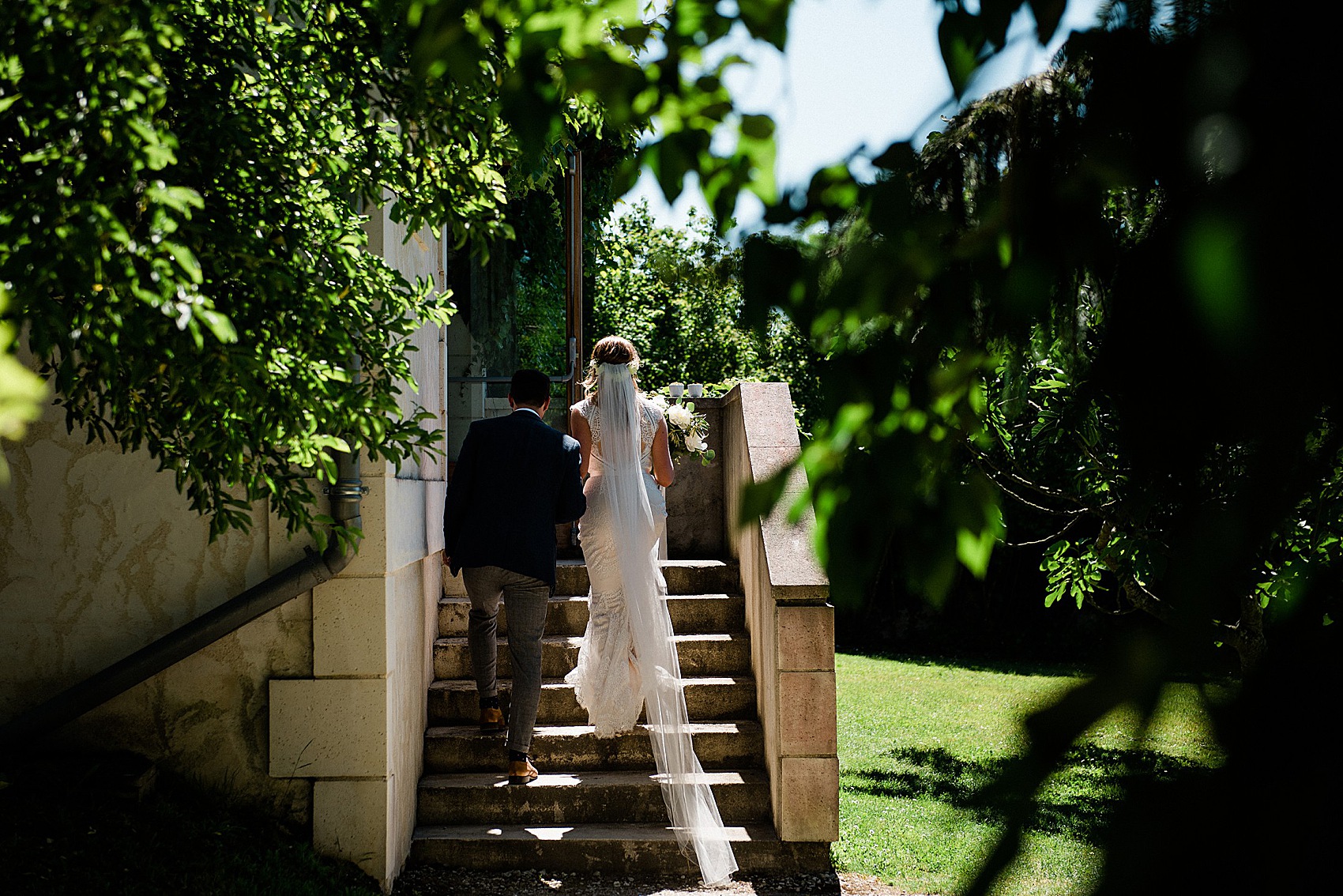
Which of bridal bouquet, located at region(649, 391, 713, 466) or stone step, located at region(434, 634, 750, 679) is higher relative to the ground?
bridal bouquet, located at region(649, 391, 713, 466)

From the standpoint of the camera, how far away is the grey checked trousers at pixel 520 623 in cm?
537

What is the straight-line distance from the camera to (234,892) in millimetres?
3828

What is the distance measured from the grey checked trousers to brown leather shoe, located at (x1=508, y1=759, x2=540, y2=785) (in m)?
0.08

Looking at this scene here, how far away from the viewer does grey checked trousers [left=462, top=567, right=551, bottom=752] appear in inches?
211

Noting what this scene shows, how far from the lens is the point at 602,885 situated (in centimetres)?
497

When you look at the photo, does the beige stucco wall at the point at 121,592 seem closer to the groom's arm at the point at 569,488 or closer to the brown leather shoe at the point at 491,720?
the brown leather shoe at the point at 491,720

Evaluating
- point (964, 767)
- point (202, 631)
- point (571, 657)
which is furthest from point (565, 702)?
point (964, 767)

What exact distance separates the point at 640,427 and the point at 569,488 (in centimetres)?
78

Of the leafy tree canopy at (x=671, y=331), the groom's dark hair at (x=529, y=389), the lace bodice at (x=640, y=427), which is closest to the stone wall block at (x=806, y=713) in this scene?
the lace bodice at (x=640, y=427)

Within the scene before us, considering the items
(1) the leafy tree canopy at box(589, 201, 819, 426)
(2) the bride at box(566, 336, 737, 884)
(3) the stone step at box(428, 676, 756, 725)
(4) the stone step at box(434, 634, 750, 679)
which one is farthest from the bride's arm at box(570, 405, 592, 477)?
(1) the leafy tree canopy at box(589, 201, 819, 426)

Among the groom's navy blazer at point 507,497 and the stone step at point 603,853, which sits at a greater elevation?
the groom's navy blazer at point 507,497

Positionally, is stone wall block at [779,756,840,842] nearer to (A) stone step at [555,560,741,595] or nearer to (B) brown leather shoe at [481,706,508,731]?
(B) brown leather shoe at [481,706,508,731]

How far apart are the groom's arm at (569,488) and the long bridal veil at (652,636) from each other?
0.37 meters

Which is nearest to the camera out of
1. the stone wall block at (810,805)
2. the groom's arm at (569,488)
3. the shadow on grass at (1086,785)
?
the shadow on grass at (1086,785)
